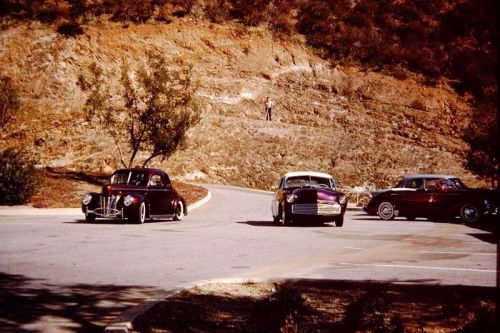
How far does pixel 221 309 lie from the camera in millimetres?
5559

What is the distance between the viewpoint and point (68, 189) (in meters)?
24.0

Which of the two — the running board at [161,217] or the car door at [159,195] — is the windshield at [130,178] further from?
the running board at [161,217]

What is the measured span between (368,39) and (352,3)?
9.37 meters

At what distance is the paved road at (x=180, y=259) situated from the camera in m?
6.11

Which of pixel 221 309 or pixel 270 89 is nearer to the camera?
pixel 221 309

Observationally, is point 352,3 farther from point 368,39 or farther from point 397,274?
point 397,274

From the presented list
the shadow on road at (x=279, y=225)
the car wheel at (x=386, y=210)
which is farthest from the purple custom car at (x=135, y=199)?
the car wheel at (x=386, y=210)

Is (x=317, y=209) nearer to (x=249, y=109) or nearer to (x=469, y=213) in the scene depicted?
(x=469, y=213)

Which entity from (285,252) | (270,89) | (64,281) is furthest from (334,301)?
(270,89)

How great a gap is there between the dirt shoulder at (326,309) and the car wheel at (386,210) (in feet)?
43.5

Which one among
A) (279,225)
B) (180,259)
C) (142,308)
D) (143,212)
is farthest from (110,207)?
(142,308)

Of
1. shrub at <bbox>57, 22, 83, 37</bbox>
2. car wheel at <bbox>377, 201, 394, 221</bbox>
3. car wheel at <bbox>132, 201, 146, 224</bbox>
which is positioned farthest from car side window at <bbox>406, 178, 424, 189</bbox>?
shrub at <bbox>57, 22, 83, 37</bbox>

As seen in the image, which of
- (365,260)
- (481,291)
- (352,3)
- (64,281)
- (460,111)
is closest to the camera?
(481,291)

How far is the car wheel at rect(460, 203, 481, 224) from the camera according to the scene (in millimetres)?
18703
